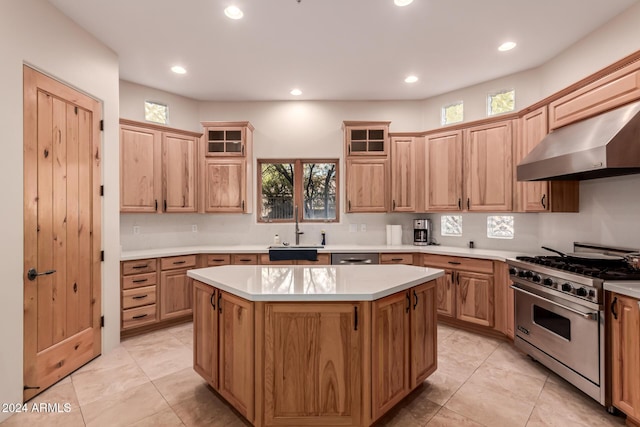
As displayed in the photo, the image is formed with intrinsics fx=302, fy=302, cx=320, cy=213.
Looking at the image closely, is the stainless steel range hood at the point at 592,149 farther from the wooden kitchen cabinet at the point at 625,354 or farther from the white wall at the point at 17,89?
the white wall at the point at 17,89

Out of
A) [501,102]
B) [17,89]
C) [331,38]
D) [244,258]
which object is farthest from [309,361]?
[501,102]

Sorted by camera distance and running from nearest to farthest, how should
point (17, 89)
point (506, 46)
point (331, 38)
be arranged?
point (17, 89), point (331, 38), point (506, 46)

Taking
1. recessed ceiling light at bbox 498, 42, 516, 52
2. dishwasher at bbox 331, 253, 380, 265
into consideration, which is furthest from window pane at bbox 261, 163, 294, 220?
recessed ceiling light at bbox 498, 42, 516, 52

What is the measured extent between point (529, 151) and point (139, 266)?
14.8ft

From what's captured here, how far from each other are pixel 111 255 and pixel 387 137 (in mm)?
3631

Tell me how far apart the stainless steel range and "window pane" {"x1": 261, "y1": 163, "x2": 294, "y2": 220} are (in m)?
3.05

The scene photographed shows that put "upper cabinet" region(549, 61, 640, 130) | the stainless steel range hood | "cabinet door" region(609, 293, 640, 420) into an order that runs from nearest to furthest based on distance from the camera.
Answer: "cabinet door" region(609, 293, 640, 420) → the stainless steel range hood → "upper cabinet" region(549, 61, 640, 130)

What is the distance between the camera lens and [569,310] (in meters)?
2.36

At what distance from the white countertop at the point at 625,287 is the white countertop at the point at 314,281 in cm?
110

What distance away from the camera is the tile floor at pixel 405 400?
2020mm

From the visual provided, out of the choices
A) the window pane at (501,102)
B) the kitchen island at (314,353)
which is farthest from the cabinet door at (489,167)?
the kitchen island at (314,353)

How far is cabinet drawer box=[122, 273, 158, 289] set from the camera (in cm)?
335

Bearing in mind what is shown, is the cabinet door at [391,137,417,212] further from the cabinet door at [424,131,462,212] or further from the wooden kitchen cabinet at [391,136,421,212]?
the cabinet door at [424,131,462,212]

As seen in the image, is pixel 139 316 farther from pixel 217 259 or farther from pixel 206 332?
pixel 206 332
